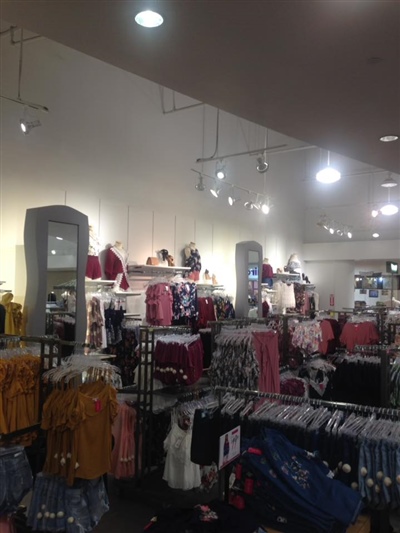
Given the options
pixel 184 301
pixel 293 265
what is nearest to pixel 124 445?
Result: pixel 184 301

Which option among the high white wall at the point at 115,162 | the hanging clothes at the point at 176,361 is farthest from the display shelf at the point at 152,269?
the hanging clothes at the point at 176,361

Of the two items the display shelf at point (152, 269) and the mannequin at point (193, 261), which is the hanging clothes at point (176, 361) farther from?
the mannequin at point (193, 261)

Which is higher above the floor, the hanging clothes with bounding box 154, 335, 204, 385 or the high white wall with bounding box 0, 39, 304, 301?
the high white wall with bounding box 0, 39, 304, 301

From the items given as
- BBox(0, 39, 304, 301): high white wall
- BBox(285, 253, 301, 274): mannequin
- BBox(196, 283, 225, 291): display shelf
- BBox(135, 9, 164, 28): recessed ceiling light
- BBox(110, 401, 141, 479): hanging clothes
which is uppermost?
BBox(0, 39, 304, 301): high white wall

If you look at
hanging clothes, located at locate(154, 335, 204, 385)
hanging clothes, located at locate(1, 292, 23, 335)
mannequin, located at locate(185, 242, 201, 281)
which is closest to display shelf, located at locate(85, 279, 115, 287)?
hanging clothes, located at locate(1, 292, 23, 335)

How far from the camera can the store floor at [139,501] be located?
4089 millimetres

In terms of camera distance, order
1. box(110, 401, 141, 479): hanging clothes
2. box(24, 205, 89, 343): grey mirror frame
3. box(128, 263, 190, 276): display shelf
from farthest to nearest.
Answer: box(128, 263, 190, 276): display shelf
box(24, 205, 89, 343): grey mirror frame
box(110, 401, 141, 479): hanging clothes

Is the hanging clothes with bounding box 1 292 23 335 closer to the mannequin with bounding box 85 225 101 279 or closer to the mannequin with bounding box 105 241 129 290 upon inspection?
the mannequin with bounding box 85 225 101 279

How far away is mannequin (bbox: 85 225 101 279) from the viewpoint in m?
7.09

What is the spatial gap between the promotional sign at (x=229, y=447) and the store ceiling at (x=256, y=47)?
2.14m

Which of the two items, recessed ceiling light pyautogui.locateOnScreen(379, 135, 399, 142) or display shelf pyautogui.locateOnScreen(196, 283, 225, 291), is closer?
recessed ceiling light pyautogui.locateOnScreen(379, 135, 399, 142)

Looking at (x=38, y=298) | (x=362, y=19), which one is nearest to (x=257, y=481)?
(x=362, y=19)

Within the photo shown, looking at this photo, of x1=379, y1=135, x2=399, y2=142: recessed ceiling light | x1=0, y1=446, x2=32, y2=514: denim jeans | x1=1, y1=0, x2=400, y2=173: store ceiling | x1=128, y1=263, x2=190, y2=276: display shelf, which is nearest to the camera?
x1=1, y1=0, x2=400, y2=173: store ceiling

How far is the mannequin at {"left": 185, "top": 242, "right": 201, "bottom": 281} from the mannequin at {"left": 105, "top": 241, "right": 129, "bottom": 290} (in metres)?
1.73
